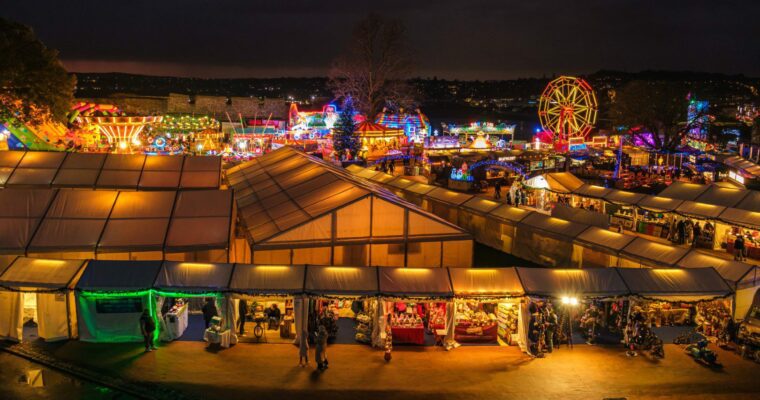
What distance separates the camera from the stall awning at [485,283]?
11.5 metres

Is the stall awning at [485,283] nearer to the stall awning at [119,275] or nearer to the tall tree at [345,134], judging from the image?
the stall awning at [119,275]

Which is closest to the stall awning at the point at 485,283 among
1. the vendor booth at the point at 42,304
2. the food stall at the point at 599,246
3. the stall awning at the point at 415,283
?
the stall awning at the point at 415,283

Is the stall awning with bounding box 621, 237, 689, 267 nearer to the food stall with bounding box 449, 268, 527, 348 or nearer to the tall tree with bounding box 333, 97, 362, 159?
the food stall with bounding box 449, 268, 527, 348

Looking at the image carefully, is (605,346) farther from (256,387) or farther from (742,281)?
(256,387)

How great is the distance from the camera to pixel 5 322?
1120 centimetres

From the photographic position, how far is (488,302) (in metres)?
11.7

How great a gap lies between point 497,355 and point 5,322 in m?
9.90

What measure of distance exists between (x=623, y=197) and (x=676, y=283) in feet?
41.6

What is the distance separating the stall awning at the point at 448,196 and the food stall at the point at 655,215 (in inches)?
284

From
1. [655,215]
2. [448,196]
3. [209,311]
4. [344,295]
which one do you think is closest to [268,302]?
[209,311]

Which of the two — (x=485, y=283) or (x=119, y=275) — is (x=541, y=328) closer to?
(x=485, y=283)

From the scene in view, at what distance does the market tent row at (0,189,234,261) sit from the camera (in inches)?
542

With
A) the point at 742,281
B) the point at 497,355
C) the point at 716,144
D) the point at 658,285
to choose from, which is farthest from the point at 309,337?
the point at 716,144

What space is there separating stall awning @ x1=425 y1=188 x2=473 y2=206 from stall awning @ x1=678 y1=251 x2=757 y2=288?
9473 millimetres
